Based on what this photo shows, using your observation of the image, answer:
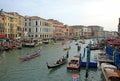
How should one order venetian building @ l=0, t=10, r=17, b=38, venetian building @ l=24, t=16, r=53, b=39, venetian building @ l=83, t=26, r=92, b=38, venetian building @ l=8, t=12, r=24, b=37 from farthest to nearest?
1. venetian building @ l=83, t=26, r=92, b=38
2. venetian building @ l=24, t=16, r=53, b=39
3. venetian building @ l=8, t=12, r=24, b=37
4. venetian building @ l=0, t=10, r=17, b=38

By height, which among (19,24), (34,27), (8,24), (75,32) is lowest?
(75,32)

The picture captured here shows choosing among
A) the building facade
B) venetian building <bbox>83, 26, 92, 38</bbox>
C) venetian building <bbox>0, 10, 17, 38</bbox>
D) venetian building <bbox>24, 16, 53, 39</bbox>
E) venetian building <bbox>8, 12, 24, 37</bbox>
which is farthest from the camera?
venetian building <bbox>83, 26, 92, 38</bbox>

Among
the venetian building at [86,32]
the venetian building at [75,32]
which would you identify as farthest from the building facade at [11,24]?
the venetian building at [86,32]

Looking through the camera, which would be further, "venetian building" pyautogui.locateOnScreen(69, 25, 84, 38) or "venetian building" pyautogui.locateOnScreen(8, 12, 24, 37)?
"venetian building" pyautogui.locateOnScreen(69, 25, 84, 38)

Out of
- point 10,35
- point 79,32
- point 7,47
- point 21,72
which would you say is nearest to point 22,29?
point 10,35

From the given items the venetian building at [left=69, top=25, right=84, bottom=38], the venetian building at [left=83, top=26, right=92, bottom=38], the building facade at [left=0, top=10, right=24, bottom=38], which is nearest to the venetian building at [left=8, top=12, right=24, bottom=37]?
the building facade at [left=0, top=10, right=24, bottom=38]

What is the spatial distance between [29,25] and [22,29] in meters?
4.32

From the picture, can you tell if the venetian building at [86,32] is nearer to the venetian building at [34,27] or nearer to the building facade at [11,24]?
the venetian building at [34,27]

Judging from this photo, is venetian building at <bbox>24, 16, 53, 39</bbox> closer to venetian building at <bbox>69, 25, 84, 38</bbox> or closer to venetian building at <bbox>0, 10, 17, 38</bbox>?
venetian building at <bbox>0, 10, 17, 38</bbox>

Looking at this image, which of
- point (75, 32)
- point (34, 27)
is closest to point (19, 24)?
point (34, 27)

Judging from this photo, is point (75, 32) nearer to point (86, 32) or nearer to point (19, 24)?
point (86, 32)

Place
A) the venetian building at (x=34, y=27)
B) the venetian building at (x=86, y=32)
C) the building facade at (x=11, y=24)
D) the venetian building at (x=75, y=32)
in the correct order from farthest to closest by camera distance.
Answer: the venetian building at (x=86, y=32)
the venetian building at (x=75, y=32)
the venetian building at (x=34, y=27)
the building facade at (x=11, y=24)

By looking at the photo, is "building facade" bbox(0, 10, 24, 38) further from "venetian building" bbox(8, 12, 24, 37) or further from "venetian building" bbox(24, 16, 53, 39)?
"venetian building" bbox(24, 16, 53, 39)

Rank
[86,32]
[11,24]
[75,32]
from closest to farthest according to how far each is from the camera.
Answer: [11,24] < [75,32] < [86,32]
